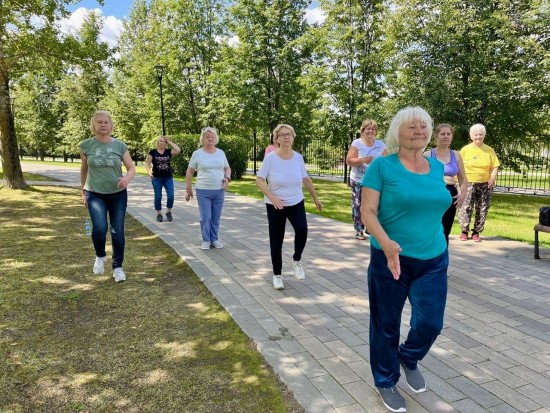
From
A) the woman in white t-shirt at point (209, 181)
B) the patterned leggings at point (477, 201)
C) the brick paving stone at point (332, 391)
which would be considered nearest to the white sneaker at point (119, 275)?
the woman in white t-shirt at point (209, 181)

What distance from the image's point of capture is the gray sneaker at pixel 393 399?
262 cm

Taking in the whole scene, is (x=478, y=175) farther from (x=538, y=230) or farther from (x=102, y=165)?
(x=102, y=165)

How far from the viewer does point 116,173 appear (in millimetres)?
5043

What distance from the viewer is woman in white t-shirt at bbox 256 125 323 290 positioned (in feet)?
15.7

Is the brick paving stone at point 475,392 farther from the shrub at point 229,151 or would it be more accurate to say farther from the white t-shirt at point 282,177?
the shrub at point 229,151

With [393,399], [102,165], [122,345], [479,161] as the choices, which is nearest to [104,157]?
[102,165]

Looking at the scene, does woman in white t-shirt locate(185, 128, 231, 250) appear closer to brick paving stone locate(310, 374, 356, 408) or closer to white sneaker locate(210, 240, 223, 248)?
white sneaker locate(210, 240, 223, 248)

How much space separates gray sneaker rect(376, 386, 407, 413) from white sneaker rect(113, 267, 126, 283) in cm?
363

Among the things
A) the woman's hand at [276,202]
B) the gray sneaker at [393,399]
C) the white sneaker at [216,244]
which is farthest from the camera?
the white sneaker at [216,244]

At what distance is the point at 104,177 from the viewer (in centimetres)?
497

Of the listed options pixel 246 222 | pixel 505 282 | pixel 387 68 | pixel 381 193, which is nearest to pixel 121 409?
pixel 381 193

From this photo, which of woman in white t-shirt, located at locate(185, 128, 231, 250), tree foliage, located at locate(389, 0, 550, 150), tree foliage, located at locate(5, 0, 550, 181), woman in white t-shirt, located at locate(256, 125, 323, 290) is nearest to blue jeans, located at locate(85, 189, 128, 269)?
woman in white t-shirt, located at locate(185, 128, 231, 250)

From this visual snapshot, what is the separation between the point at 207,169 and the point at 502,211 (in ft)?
28.8

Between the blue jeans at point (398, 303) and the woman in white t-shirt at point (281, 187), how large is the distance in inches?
88.9
